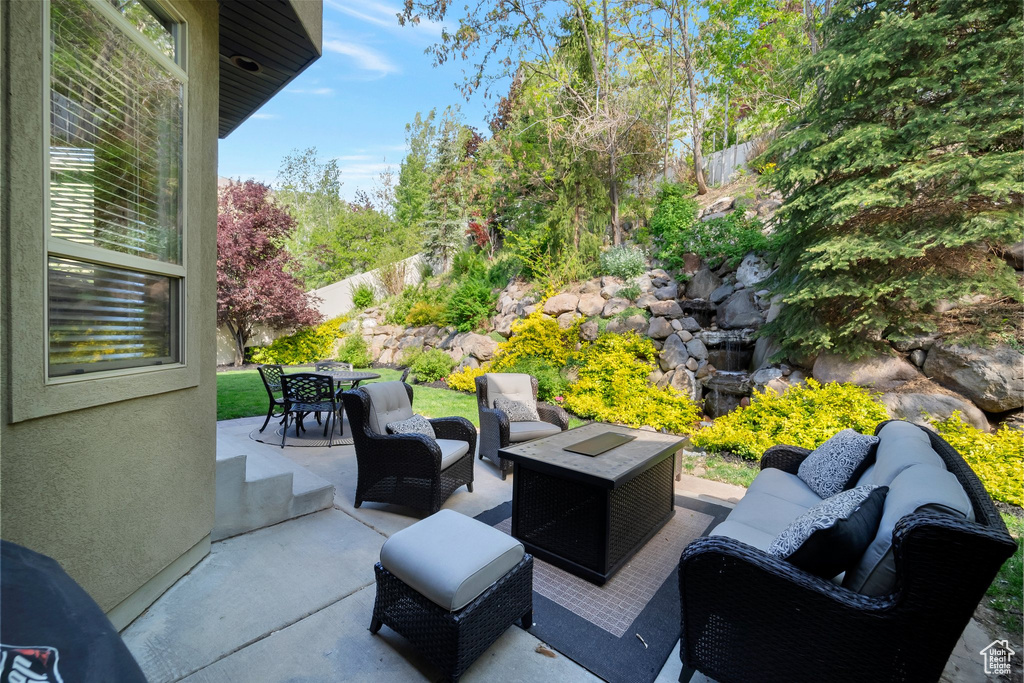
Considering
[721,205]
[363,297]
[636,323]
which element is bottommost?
[636,323]

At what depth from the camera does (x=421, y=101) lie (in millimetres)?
15961

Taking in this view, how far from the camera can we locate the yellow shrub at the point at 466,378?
8.98m

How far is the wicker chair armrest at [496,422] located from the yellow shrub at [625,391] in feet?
7.80

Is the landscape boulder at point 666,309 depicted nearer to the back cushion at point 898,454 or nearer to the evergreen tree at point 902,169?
the evergreen tree at point 902,169

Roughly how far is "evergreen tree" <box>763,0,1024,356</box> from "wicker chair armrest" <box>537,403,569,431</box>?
341 cm

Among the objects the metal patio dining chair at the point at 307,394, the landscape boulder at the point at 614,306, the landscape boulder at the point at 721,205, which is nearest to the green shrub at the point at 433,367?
the landscape boulder at the point at 614,306

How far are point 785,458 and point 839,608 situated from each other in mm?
2155

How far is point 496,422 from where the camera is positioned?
4.53 m

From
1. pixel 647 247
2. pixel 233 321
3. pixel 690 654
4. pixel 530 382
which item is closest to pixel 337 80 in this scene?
pixel 233 321

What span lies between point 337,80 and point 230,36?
12.6 meters

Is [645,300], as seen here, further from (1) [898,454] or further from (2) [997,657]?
(2) [997,657]

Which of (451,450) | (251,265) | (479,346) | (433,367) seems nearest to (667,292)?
(479,346)

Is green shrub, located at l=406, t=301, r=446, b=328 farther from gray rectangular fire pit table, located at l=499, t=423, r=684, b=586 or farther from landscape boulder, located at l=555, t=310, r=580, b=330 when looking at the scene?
gray rectangular fire pit table, located at l=499, t=423, r=684, b=586

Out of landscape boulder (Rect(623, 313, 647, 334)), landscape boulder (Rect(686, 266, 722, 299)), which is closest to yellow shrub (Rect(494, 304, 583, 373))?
landscape boulder (Rect(623, 313, 647, 334))
